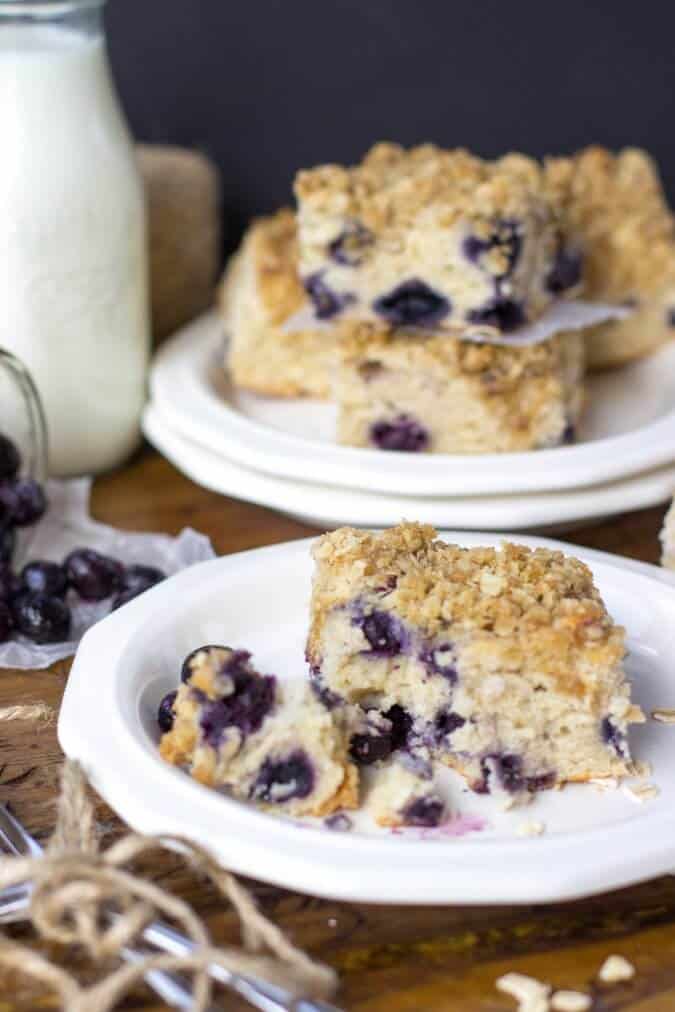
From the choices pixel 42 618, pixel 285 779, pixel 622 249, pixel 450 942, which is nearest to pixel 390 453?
pixel 42 618

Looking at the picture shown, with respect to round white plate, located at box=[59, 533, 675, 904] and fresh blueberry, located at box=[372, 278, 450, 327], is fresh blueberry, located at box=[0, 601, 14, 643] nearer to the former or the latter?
round white plate, located at box=[59, 533, 675, 904]

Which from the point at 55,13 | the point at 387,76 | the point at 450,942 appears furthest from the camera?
the point at 387,76

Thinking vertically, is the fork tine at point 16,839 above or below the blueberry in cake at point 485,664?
below

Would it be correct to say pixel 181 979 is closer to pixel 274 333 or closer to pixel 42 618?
pixel 42 618

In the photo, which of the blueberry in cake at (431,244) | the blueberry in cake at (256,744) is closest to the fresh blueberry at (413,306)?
the blueberry in cake at (431,244)

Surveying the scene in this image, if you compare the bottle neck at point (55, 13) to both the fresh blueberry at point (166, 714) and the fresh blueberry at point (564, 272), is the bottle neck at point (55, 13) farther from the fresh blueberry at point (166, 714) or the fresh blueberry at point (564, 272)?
the fresh blueberry at point (166, 714)

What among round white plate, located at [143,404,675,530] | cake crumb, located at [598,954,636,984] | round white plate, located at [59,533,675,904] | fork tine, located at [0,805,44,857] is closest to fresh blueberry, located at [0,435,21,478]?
round white plate, located at [143,404,675,530]

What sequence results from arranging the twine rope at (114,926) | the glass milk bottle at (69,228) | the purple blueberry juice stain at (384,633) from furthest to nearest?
the glass milk bottle at (69,228) < the purple blueberry juice stain at (384,633) < the twine rope at (114,926)
